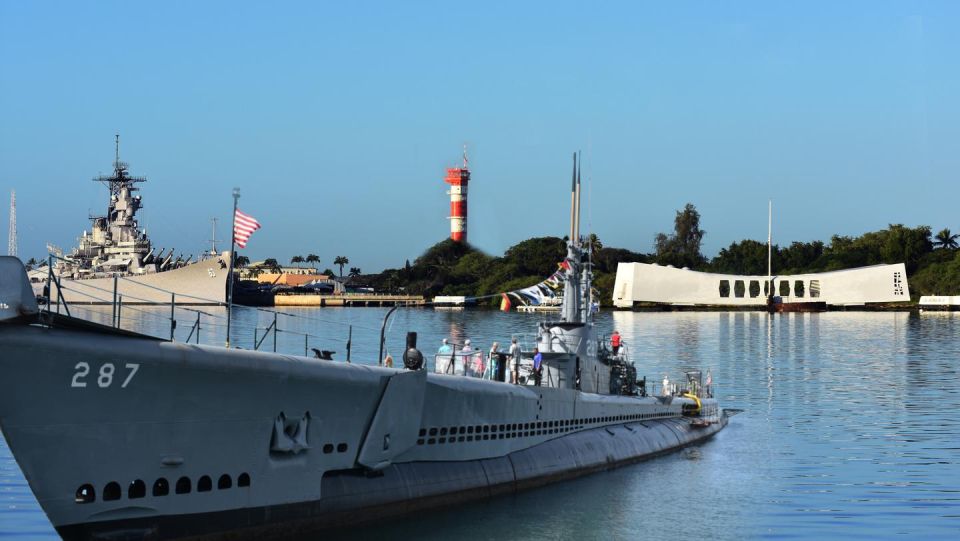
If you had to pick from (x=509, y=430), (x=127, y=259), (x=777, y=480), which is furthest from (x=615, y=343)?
(x=127, y=259)

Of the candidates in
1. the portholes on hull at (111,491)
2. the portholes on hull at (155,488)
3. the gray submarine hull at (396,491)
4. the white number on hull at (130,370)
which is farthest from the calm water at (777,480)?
the portholes on hull at (111,491)

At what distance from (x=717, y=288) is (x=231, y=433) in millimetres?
152971

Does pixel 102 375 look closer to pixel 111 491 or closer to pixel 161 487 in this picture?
pixel 111 491

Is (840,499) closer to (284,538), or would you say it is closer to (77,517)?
(284,538)

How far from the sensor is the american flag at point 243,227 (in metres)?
21.3

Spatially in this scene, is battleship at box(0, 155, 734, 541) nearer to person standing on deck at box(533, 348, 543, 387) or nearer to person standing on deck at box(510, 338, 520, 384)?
person standing on deck at box(510, 338, 520, 384)

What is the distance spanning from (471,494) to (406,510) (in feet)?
7.39

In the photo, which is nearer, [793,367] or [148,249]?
[793,367]

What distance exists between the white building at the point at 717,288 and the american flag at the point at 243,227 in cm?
14341

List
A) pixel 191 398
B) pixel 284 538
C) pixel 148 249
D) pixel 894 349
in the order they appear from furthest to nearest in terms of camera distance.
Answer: pixel 148 249, pixel 894 349, pixel 284 538, pixel 191 398

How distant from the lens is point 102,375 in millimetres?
15180

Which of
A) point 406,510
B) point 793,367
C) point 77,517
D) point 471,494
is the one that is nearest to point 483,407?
point 471,494

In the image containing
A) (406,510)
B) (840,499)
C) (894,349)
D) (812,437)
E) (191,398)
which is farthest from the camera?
(894,349)

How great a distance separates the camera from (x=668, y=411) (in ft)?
117
